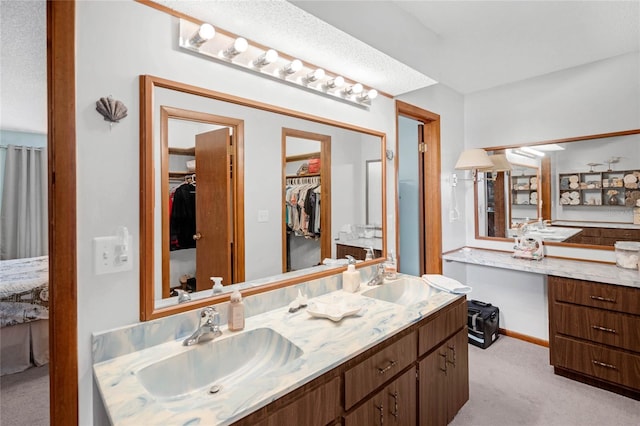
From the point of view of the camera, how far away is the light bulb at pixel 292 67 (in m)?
1.63

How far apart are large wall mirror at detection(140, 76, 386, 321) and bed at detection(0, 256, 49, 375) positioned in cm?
29

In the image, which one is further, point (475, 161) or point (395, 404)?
point (475, 161)

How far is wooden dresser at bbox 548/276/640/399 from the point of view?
6.73 feet

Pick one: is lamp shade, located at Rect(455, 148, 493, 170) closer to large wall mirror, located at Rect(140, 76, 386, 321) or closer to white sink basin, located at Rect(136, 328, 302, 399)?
large wall mirror, located at Rect(140, 76, 386, 321)

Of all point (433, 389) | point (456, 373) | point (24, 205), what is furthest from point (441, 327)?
point (24, 205)

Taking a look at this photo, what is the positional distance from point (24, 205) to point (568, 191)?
3530mm

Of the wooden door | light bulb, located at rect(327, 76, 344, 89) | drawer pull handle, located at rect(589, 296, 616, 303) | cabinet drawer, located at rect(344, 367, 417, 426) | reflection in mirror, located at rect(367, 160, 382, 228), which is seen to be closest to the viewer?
cabinet drawer, located at rect(344, 367, 417, 426)

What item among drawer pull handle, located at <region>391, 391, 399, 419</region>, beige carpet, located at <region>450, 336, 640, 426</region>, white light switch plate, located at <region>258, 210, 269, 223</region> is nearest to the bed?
white light switch plate, located at <region>258, 210, 269, 223</region>

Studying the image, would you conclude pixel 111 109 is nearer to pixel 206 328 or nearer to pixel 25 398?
pixel 206 328

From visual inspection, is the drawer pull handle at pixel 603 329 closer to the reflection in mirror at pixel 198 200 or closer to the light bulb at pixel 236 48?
the reflection in mirror at pixel 198 200

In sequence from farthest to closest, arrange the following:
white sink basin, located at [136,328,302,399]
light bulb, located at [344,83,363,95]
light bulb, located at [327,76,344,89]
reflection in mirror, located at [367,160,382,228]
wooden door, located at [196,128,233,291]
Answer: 1. reflection in mirror, located at [367,160,382,228]
2. light bulb, located at [344,83,363,95]
3. light bulb, located at [327,76,344,89]
4. wooden door, located at [196,128,233,291]
5. white sink basin, located at [136,328,302,399]

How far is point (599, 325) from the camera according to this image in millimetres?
2164

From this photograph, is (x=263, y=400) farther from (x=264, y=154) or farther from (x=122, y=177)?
(x=264, y=154)

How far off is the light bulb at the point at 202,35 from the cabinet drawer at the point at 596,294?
8.94 ft
